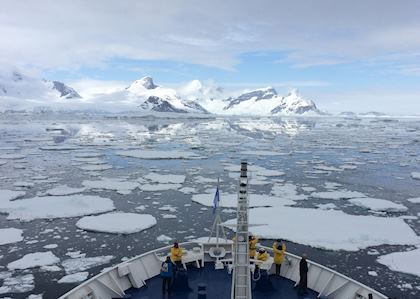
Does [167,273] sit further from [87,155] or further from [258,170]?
[87,155]

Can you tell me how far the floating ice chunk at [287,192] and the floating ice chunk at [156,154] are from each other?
12223 millimetres

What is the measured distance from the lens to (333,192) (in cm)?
2031

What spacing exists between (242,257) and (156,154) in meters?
27.7

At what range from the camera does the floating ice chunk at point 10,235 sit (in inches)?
499

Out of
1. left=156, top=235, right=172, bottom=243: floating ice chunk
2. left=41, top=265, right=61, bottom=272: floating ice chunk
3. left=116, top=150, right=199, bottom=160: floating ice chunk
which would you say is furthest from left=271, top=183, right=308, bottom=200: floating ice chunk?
left=116, top=150, right=199, bottom=160: floating ice chunk

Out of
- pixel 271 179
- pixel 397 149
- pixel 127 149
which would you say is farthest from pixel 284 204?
pixel 397 149

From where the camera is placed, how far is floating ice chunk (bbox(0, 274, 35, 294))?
958 centimetres

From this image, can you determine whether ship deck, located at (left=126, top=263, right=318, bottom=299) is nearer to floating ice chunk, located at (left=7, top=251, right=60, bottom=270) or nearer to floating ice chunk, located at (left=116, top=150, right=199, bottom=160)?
floating ice chunk, located at (left=7, top=251, right=60, bottom=270)

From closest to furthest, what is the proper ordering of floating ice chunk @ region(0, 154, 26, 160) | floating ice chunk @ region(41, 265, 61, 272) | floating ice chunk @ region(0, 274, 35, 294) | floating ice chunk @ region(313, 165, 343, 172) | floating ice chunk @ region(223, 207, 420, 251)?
1. floating ice chunk @ region(0, 274, 35, 294)
2. floating ice chunk @ region(41, 265, 61, 272)
3. floating ice chunk @ region(223, 207, 420, 251)
4. floating ice chunk @ region(313, 165, 343, 172)
5. floating ice chunk @ region(0, 154, 26, 160)

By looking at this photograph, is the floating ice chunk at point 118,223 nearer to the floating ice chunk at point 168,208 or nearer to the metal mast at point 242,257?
the floating ice chunk at point 168,208

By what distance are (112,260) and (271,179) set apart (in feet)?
45.2

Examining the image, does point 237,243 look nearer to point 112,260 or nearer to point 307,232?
point 112,260

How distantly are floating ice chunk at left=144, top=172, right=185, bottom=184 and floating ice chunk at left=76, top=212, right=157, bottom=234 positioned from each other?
6.59 meters

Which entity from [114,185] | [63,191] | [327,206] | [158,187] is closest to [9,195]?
[63,191]
